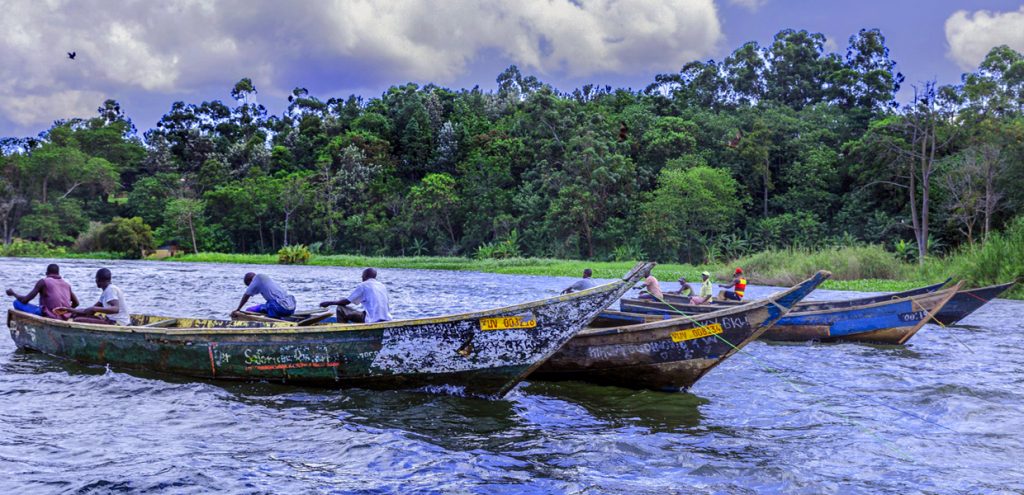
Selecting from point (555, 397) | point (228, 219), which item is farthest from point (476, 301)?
point (228, 219)

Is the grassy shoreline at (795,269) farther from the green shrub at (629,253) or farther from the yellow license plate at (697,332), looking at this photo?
the yellow license plate at (697,332)

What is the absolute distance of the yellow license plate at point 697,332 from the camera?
905 centimetres

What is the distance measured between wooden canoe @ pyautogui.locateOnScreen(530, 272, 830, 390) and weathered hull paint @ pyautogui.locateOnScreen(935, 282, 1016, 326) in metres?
10.3

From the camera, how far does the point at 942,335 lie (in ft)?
53.2

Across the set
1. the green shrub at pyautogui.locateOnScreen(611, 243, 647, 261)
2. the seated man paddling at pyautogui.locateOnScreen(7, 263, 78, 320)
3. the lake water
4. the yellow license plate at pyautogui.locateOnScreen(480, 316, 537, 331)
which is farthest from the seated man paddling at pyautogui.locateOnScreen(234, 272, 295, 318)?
the green shrub at pyautogui.locateOnScreen(611, 243, 647, 261)

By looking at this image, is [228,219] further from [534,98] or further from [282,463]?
[282,463]

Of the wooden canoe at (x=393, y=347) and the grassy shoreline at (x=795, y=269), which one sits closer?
the wooden canoe at (x=393, y=347)

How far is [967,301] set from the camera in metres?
16.6

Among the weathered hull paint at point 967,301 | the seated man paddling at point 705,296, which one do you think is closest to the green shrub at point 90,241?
the seated man paddling at point 705,296

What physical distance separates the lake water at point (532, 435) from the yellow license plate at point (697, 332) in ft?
2.95

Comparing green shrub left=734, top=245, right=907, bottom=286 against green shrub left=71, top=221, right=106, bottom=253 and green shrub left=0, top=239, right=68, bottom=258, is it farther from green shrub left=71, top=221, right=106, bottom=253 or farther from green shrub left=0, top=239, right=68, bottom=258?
green shrub left=0, top=239, right=68, bottom=258

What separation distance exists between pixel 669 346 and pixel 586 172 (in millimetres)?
45401

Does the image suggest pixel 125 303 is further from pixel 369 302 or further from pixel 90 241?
pixel 90 241

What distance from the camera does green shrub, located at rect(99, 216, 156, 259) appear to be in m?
62.0
